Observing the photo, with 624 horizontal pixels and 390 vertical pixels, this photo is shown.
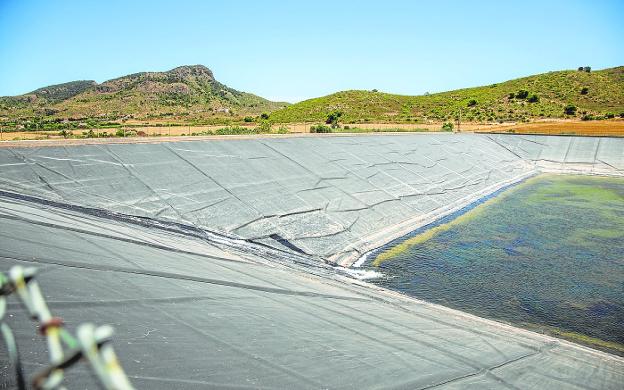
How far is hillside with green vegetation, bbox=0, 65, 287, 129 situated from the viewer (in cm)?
8688

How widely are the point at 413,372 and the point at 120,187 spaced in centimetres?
1244

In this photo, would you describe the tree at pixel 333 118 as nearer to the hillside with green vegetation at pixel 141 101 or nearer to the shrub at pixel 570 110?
the hillside with green vegetation at pixel 141 101

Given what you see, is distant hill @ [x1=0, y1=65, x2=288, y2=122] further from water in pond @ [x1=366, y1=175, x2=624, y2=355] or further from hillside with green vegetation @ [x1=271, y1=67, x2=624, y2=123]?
water in pond @ [x1=366, y1=175, x2=624, y2=355]

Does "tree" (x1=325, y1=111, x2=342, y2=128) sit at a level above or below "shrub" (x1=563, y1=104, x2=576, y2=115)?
below

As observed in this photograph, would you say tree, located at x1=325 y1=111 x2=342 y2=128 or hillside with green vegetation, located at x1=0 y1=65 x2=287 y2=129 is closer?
tree, located at x1=325 y1=111 x2=342 y2=128

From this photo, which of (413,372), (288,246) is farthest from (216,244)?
(413,372)

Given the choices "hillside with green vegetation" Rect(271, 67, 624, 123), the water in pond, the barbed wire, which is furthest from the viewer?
"hillside with green vegetation" Rect(271, 67, 624, 123)

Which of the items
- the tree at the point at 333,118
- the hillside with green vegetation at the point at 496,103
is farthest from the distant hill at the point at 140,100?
the tree at the point at 333,118

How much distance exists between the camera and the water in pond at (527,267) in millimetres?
11023

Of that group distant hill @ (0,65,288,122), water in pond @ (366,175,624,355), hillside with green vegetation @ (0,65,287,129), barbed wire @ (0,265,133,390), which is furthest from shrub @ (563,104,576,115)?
barbed wire @ (0,265,133,390)

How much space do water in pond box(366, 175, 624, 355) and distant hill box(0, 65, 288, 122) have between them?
69035 millimetres

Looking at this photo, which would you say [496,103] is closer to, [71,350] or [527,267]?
[527,267]

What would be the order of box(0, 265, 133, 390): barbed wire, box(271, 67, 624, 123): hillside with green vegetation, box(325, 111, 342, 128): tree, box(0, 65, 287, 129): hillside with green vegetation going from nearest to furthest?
1. box(0, 265, 133, 390): barbed wire
2. box(271, 67, 624, 123): hillside with green vegetation
3. box(325, 111, 342, 128): tree
4. box(0, 65, 287, 129): hillside with green vegetation

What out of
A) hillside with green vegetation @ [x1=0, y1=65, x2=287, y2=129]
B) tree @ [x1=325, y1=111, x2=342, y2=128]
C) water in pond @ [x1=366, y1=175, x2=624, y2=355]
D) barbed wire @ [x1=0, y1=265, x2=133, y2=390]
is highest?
hillside with green vegetation @ [x1=0, y1=65, x2=287, y2=129]
